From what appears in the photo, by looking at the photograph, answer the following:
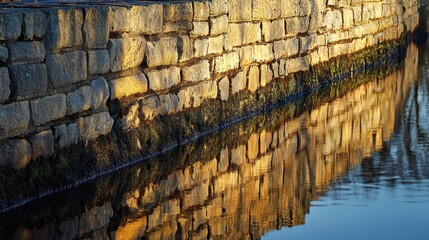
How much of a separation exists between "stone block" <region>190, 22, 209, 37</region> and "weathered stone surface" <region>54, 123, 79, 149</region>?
309 cm

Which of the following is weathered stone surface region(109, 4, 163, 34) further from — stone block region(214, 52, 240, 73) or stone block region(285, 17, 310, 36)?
stone block region(285, 17, 310, 36)

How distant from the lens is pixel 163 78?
38.7 ft

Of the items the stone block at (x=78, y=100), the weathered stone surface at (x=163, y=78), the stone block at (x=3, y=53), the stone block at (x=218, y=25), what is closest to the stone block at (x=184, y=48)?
the weathered stone surface at (x=163, y=78)

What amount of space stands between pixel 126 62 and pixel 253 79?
3.95 m

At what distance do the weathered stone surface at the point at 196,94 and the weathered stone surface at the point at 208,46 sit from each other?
359mm

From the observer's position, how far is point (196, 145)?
1179cm

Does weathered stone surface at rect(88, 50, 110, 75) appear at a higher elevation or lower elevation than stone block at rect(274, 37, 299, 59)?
higher

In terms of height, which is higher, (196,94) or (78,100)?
(78,100)

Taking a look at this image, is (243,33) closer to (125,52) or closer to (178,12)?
(178,12)

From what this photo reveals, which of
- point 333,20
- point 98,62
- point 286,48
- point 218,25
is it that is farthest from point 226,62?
point 333,20

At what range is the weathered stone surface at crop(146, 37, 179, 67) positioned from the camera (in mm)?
11498

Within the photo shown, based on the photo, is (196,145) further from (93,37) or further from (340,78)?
(340,78)

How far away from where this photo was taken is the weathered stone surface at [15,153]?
8.73m

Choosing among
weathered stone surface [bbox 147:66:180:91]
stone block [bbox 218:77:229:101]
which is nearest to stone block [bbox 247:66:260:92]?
stone block [bbox 218:77:229:101]
